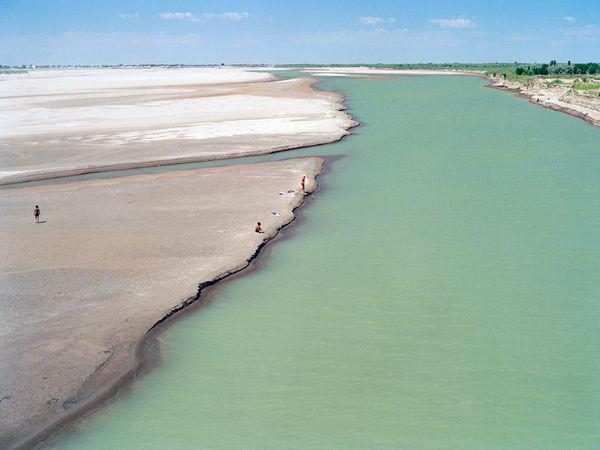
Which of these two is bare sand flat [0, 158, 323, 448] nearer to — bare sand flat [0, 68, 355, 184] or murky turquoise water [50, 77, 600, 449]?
murky turquoise water [50, 77, 600, 449]

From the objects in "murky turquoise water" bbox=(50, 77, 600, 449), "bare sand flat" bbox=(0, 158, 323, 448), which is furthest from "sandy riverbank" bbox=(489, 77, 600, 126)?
"bare sand flat" bbox=(0, 158, 323, 448)

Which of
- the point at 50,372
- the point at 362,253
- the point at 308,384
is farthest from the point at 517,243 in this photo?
the point at 50,372

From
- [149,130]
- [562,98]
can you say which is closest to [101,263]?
[149,130]

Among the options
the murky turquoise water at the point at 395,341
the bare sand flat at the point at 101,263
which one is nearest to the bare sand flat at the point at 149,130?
the bare sand flat at the point at 101,263

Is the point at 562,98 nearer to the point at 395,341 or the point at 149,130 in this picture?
the point at 149,130

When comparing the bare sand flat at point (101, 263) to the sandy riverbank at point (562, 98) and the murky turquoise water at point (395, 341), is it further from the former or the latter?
the sandy riverbank at point (562, 98)

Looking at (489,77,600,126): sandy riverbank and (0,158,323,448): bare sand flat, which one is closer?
(0,158,323,448): bare sand flat
